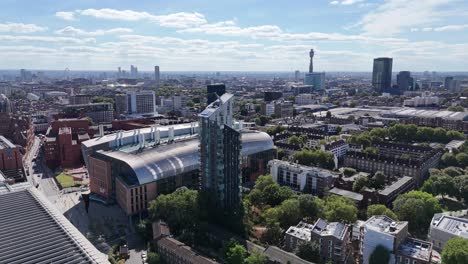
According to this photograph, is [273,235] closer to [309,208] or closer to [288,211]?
[288,211]

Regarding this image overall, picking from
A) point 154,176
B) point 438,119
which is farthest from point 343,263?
point 438,119

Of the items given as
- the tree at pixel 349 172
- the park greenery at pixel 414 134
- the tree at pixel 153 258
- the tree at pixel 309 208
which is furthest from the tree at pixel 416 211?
the park greenery at pixel 414 134

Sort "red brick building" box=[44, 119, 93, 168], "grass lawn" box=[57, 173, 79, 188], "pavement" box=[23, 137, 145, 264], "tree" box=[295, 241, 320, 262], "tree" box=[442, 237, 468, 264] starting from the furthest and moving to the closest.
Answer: "red brick building" box=[44, 119, 93, 168]
"grass lawn" box=[57, 173, 79, 188]
"pavement" box=[23, 137, 145, 264]
"tree" box=[295, 241, 320, 262]
"tree" box=[442, 237, 468, 264]

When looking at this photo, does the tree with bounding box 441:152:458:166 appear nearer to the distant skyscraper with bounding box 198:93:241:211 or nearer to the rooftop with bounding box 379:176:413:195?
the rooftop with bounding box 379:176:413:195

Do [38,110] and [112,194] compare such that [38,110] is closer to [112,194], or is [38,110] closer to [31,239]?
[112,194]

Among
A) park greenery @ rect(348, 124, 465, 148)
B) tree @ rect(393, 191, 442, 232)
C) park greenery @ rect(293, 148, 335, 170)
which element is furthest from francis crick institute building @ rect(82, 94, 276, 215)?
park greenery @ rect(348, 124, 465, 148)
